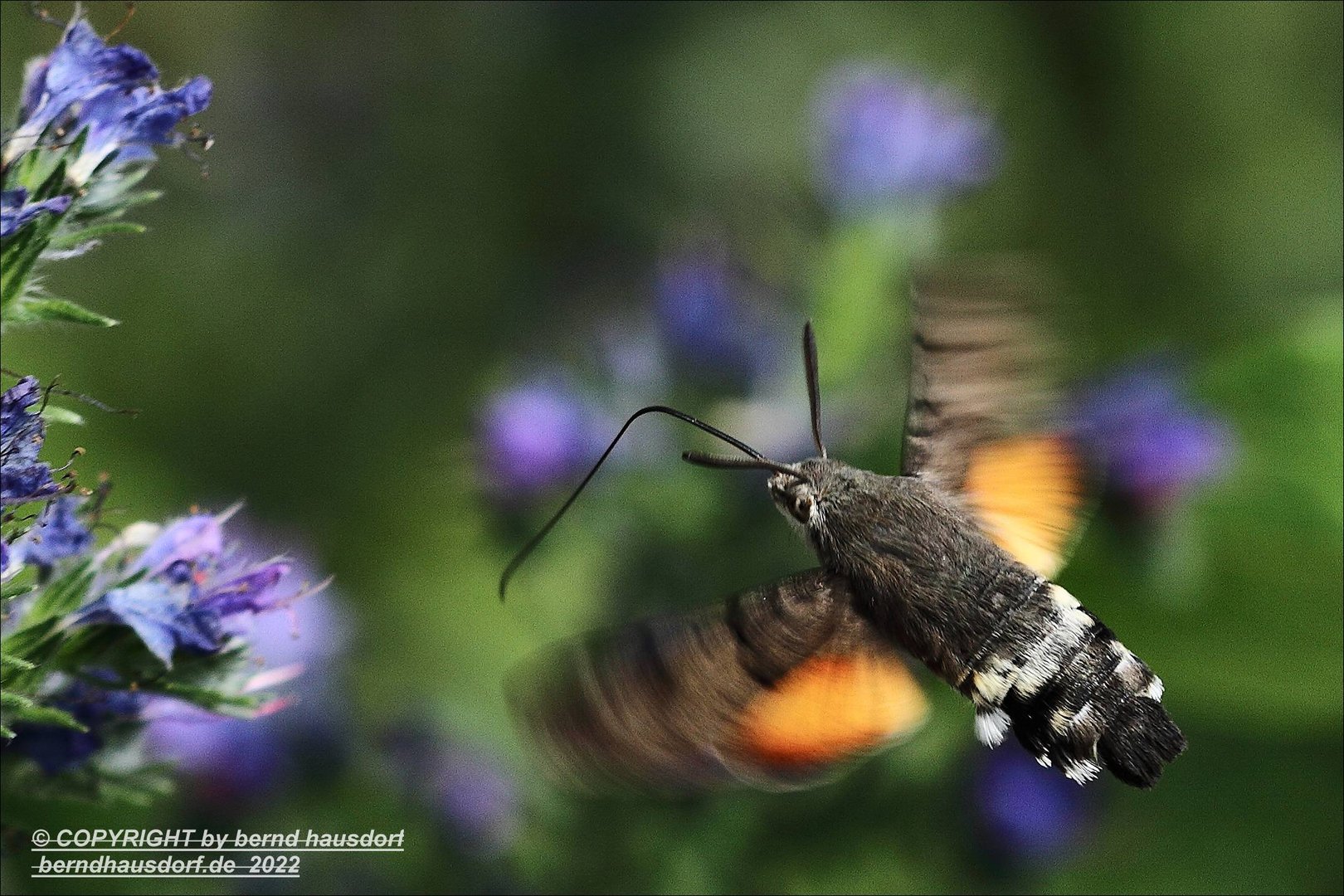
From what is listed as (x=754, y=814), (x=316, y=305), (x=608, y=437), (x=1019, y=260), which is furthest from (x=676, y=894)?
(x=316, y=305)

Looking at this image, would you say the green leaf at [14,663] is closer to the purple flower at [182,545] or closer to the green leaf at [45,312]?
the purple flower at [182,545]

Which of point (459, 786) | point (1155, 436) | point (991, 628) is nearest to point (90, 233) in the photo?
point (991, 628)

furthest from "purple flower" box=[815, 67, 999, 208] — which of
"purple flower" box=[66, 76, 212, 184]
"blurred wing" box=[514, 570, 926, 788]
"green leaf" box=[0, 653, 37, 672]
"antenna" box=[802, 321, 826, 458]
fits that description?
"green leaf" box=[0, 653, 37, 672]

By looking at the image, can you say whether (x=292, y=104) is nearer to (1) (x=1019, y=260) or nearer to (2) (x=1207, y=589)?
(1) (x=1019, y=260)

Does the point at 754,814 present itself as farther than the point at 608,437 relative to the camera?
No

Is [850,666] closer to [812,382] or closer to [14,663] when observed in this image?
[812,382]

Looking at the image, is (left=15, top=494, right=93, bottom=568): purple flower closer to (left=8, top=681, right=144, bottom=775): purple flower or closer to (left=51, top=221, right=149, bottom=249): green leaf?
(left=8, top=681, right=144, bottom=775): purple flower
